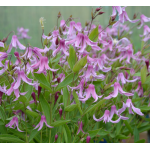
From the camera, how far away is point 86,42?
579 millimetres

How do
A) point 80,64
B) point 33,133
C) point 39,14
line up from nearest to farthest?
point 80,64 → point 33,133 → point 39,14

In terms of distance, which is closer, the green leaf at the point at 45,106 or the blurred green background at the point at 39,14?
the green leaf at the point at 45,106

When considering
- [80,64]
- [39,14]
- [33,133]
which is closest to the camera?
[80,64]

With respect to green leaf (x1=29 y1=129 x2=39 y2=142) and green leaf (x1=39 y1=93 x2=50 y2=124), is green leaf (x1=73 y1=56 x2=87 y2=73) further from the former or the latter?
green leaf (x1=29 y1=129 x2=39 y2=142)

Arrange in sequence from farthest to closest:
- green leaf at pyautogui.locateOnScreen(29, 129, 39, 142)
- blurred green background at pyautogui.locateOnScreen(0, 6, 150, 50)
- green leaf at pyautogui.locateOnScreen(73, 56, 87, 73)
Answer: blurred green background at pyautogui.locateOnScreen(0, 6, 150, 50) < green leaf at pyautogui.locateOnScreen(29, 129, 39, 142) < green leaf at pyautogui.locateOnScreen(73, 56, 87, 73)

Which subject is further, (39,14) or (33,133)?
(39,14)

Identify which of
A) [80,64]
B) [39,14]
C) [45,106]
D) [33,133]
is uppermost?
[39,14]

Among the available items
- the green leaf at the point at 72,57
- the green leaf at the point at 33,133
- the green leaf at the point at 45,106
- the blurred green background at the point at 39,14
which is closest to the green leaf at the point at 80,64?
the green leaf at the point at 72,57

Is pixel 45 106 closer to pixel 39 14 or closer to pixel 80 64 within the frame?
pixel 80 64

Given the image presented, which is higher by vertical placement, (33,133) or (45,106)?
(45,106)

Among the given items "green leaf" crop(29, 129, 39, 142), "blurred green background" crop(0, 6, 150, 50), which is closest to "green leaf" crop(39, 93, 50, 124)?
"green leaf" crop(29, 129, 39, 142)

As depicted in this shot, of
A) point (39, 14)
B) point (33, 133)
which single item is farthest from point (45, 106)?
point (39, 14)

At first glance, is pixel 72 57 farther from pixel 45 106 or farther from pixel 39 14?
pixel 39 14

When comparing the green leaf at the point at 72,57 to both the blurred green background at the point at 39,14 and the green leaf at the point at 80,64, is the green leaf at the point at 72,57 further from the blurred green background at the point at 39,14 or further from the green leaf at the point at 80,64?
the blurred green background at the point at 39,14
